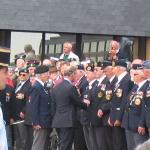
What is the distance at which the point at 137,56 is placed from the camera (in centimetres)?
1867

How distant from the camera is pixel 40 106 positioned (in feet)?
37.3

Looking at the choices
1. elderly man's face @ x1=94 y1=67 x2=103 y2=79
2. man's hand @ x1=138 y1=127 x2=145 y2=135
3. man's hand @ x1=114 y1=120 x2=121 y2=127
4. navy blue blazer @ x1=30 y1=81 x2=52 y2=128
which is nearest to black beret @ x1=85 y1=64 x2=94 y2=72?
elderly man's face @ x1=94 y1=67 x2=103 y2=79

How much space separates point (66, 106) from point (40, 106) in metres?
0.67

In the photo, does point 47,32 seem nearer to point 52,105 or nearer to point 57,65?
point 57,65

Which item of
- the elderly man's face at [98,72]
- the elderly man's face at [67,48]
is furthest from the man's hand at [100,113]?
the elderly man's face at [67,48]

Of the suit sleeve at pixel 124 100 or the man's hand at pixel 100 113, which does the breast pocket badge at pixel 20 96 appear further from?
the suit sleeve at pixel 124 100

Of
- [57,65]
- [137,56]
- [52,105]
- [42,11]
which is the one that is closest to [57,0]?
[42,11]

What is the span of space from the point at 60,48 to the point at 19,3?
6.29 ft

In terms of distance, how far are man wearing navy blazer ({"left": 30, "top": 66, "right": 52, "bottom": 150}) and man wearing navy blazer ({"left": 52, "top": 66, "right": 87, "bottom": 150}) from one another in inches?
10.3

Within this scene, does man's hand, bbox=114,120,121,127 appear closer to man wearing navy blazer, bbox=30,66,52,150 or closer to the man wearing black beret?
man wearing navy blazer, bbox=30,66,52,150

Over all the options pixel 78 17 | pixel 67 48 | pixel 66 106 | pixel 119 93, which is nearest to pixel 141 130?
pixel 119 93

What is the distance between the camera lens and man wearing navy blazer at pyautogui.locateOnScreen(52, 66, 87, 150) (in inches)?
428

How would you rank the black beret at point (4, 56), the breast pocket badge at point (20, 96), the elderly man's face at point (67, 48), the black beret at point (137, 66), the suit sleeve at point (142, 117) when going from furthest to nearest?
the elderly man's face at point (67, 48) → the breast pocket badge at point (20, 96) → the black beret at point (137, 66) → the suit sleeve at point (142, 117) → the black beret at point (4, 56)

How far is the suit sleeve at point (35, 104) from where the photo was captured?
37.1ft
